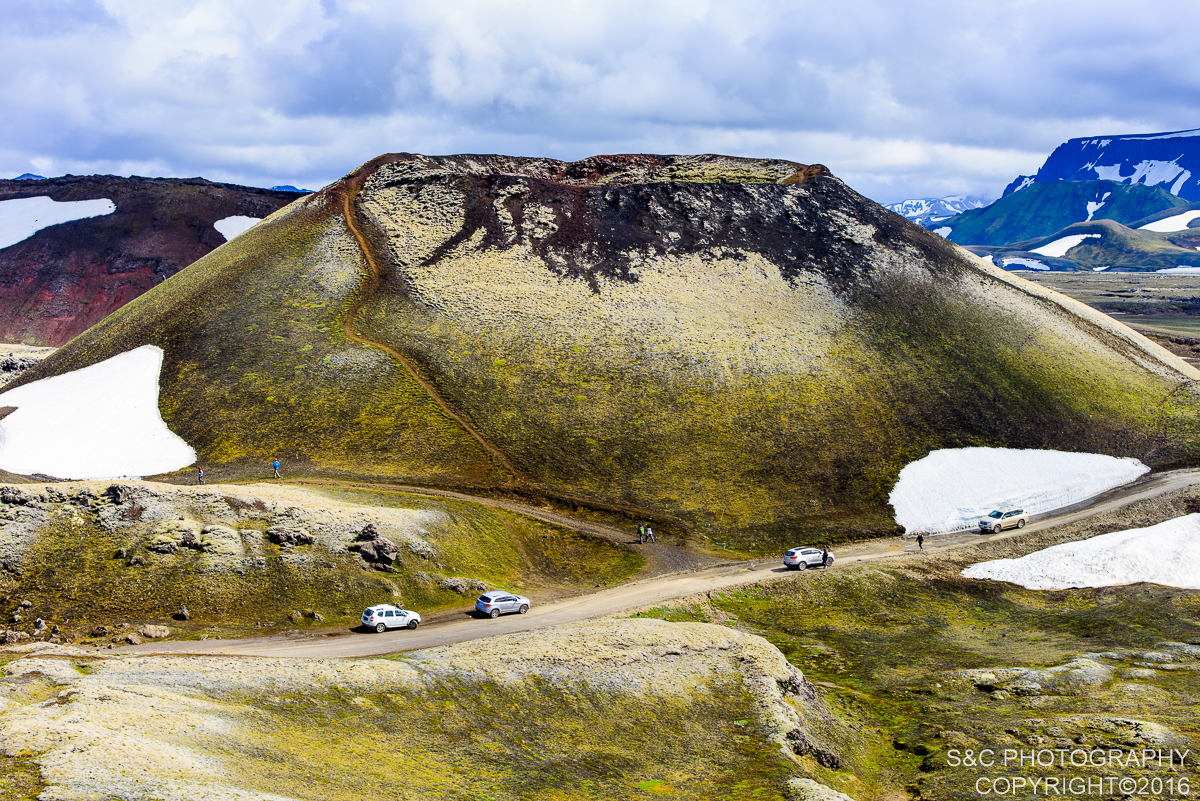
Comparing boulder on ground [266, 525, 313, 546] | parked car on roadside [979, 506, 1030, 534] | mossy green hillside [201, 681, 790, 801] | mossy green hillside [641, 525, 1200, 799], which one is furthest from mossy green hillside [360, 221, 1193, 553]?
mossy green hillside [201, 681, 790, 801]

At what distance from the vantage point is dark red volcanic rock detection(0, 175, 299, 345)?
151 m

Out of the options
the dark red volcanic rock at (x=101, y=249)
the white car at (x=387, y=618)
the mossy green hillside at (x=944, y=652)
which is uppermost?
the dark red volcanic rock at (x=101, y=249)

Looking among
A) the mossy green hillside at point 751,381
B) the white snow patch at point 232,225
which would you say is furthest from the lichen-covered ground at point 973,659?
the white snow patch at point 232,225

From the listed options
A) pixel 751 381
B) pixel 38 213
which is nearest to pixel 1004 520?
pixel 751 381

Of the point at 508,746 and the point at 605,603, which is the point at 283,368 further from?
the point at 508,746

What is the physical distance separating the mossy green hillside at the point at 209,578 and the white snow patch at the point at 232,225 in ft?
481

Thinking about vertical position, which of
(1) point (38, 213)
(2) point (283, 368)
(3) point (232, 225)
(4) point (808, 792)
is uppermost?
(1) point (38, 213)

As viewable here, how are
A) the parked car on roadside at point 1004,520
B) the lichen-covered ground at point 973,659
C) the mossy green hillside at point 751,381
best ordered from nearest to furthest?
the lichen-covered ground at point 973,659 < the parked car on roadside at point 1004,520 < the mossy green hillside at point 751,381

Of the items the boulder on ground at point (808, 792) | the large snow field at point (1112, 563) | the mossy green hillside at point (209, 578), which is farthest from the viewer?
the large snow field at point (1112, 563)

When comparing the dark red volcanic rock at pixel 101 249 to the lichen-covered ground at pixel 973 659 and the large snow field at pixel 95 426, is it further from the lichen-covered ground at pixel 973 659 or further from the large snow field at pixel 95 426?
the lichen-covered ground at pixel 973 659

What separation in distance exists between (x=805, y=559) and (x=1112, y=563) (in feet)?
77.4

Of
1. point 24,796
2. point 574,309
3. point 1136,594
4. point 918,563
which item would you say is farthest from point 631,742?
point 574,309

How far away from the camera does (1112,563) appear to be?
57.1 metres

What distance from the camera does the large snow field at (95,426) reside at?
6562 cm
